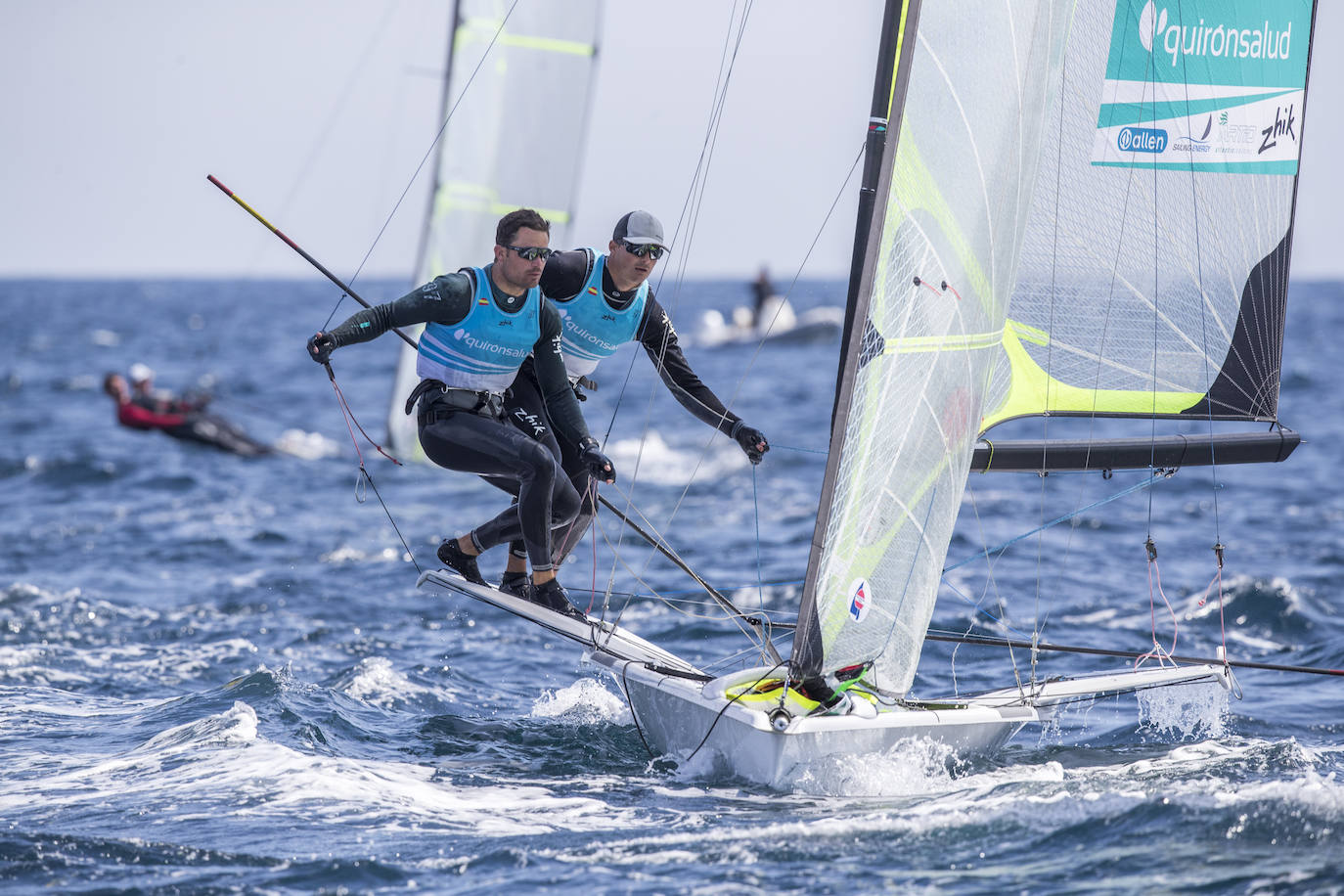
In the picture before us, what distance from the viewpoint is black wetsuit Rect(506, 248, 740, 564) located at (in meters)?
5.81

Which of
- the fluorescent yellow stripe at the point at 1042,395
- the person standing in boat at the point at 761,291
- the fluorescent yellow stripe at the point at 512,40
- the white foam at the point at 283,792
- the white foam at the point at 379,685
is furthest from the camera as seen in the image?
the person standing in boat at the point at 761,291

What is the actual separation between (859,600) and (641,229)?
1.68 metres

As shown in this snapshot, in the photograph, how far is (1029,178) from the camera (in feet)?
18.0

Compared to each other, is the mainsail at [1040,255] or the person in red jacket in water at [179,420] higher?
Answer: the mainsail at [1040,255]

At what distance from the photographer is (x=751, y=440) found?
5758 mm

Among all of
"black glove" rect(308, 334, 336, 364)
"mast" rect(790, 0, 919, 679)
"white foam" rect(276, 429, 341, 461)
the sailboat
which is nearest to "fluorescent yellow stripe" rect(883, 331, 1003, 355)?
the sailboat

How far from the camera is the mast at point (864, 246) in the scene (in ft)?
16.1

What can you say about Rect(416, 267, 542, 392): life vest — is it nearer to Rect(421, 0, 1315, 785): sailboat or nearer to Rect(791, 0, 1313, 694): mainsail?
Rect(421, 0, 1315, 785): sailboat

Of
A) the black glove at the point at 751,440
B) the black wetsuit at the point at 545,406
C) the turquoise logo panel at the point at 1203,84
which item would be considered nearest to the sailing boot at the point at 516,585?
the black wetsuit at the point at 545,406

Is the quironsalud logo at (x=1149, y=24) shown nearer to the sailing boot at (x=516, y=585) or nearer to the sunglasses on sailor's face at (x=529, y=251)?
the sunglasses on sailor's face at (x=529, y=251)

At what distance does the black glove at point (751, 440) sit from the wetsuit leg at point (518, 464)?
72cm

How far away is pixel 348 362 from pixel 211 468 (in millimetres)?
19495

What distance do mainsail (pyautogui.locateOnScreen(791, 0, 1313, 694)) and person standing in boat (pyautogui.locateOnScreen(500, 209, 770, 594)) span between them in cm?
72

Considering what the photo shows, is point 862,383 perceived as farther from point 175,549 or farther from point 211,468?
point 211,468
